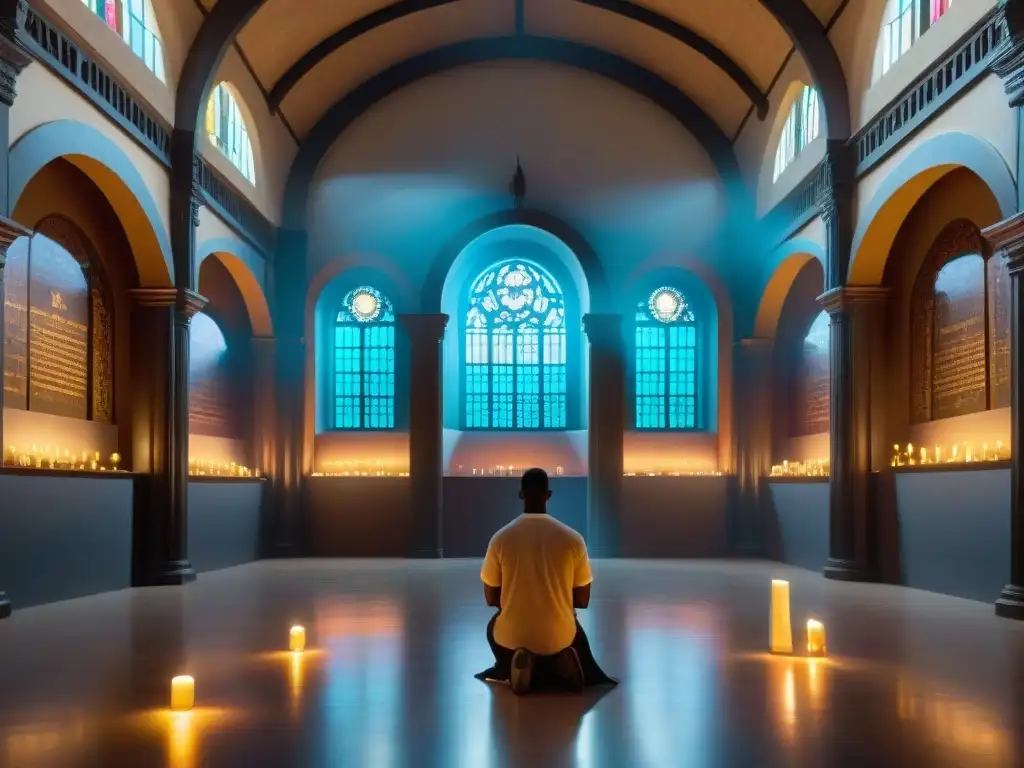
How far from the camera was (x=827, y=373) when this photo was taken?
1611 cm


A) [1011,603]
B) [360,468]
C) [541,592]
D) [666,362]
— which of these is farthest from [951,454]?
[360,468]

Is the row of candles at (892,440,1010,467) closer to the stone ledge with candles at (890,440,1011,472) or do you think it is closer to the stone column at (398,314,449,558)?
the stone ledge with candles at (890,440,1011,472)

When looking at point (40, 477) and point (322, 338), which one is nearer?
point (40, 477)

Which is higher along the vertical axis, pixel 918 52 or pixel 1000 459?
pixel 918 52

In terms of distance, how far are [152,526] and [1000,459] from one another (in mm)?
9267

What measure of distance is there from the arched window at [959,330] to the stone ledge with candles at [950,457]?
38 cm

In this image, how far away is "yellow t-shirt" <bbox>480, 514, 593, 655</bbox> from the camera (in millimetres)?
5582

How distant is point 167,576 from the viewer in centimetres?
1244

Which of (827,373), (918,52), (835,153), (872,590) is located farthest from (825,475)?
(918,52)

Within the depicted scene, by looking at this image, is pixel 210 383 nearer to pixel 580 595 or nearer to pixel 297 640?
pixel 297 640

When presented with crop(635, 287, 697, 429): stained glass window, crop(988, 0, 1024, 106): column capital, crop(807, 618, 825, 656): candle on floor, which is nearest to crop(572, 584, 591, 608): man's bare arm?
crop(807, 618, 825, 656): candle on floor

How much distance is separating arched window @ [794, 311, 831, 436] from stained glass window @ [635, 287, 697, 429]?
6.96 ft

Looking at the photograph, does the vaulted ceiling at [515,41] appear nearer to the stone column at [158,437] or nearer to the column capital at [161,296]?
the column capital at [161,296]

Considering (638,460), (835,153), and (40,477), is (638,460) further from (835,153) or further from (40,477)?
(40,477)
